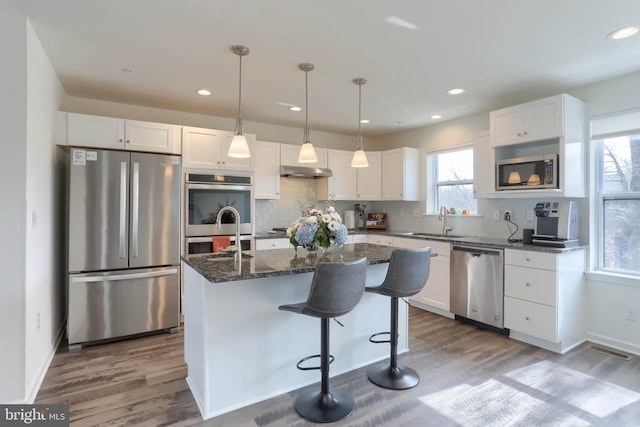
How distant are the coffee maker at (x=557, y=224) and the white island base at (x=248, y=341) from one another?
6.68 feet

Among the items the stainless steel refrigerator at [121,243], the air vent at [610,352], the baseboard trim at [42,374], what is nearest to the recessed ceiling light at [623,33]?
the air vent at [610,352]

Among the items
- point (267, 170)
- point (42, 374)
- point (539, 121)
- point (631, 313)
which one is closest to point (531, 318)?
point (631, 313)

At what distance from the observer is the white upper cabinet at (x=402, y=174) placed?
4902mm

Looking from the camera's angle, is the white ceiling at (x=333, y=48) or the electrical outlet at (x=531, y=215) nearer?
the white ceiling at (x=333, y=48)

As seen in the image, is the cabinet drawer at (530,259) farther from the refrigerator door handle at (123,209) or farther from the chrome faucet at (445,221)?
the refrigerator door handle at (123,209)

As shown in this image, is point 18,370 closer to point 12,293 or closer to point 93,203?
point 12,293

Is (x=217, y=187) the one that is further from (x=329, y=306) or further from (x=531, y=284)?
(x=531, y=284)

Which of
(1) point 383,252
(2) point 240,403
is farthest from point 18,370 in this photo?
(1) point 383,252

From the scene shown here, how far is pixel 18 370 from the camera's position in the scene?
215 cm

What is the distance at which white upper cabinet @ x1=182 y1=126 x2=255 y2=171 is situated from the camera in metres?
3.74

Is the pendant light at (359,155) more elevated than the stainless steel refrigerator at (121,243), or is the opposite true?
the pendant light at (359,155)

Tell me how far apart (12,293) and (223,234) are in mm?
1945

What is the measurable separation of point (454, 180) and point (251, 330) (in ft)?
11.6

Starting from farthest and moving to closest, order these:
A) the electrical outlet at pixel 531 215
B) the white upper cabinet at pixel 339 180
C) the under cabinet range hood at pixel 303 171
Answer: the white upper cabinet at pixel 339 180
the under cabinet range hood at pixel 303 171
the electrical outlet at pixel 531 215
